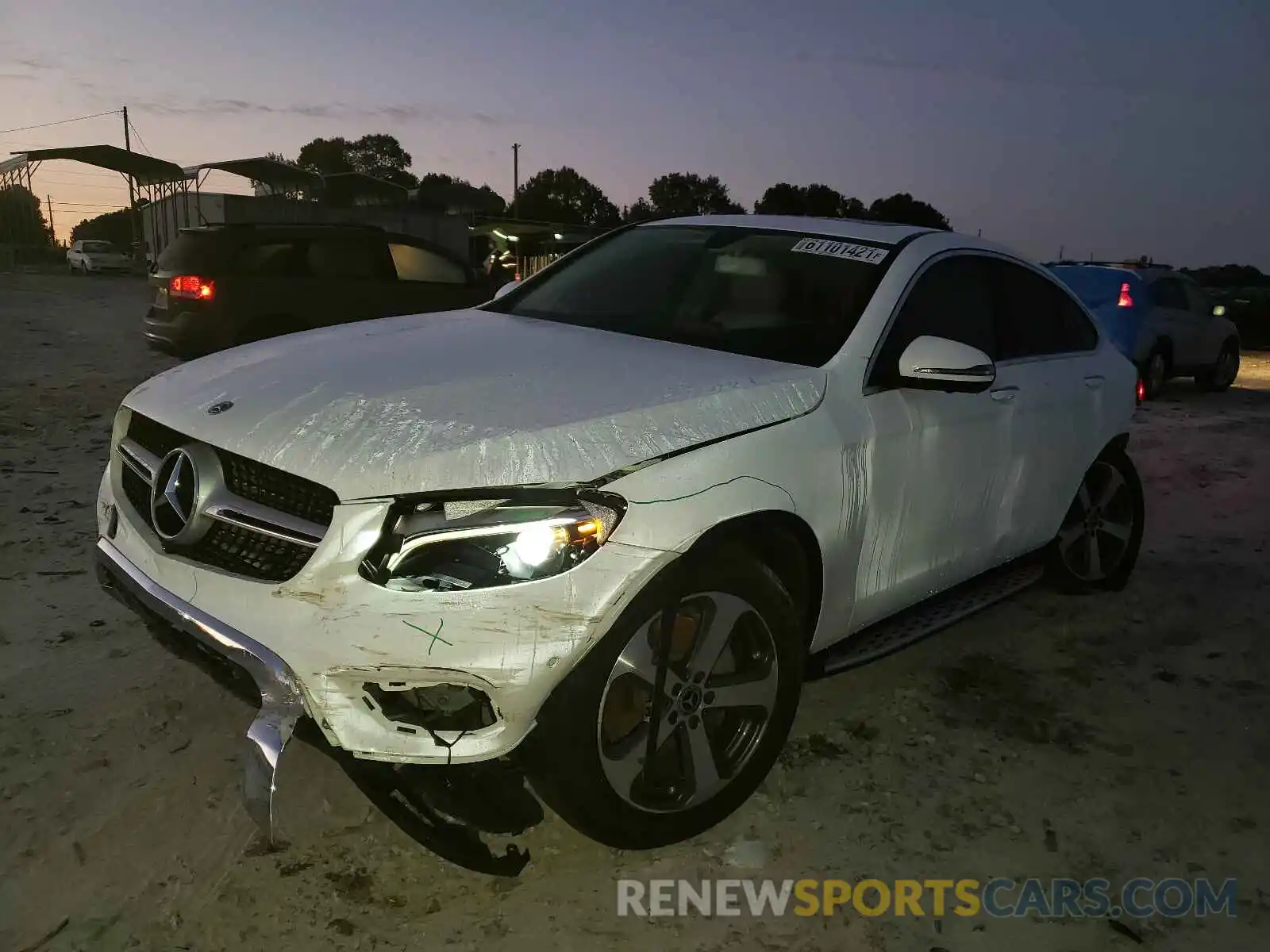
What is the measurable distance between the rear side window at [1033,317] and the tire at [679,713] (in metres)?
1.77

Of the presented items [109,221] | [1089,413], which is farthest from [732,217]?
[109,221]

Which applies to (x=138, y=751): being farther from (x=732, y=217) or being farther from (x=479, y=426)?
(x=732, y=217)

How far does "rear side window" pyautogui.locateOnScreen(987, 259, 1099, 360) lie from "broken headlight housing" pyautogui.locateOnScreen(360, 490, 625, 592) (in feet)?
7.49

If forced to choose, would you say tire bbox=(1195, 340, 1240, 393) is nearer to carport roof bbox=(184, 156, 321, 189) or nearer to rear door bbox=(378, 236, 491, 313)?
rear door bbox=(378, 236, 491, 313)

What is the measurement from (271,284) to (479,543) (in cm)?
788

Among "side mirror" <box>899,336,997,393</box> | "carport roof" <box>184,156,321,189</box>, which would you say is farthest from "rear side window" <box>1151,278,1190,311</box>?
"carport roof" <box>184,156,321,189</box>

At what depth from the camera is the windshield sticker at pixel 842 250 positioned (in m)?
3.44

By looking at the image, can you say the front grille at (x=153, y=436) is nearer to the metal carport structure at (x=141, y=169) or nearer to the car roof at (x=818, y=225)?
the car roof at (x=818, y=225)

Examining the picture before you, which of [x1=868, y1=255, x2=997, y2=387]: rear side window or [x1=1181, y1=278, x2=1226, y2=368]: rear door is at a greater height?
[x1=868, y1=255, x2=997, y2=387]: rear side window

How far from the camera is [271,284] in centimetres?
919

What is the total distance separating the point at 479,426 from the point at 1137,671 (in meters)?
3.00

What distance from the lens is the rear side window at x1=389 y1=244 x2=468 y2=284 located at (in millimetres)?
10258

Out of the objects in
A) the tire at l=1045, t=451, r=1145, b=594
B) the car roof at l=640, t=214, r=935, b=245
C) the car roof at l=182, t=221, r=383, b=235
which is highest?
the car roof at l=640, t=214, r=935, b=245

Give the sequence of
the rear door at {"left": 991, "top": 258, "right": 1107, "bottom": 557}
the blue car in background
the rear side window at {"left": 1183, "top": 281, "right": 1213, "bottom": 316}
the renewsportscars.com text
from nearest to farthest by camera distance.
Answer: the renewsportscars.com text < the rear door at {"left": 991, "top": 258, "right": 1107, "bottom": 557} < the blue car in background < the rear side window at {"left": 1183, "top": 281, "right": 1213, "bottom": 316}
